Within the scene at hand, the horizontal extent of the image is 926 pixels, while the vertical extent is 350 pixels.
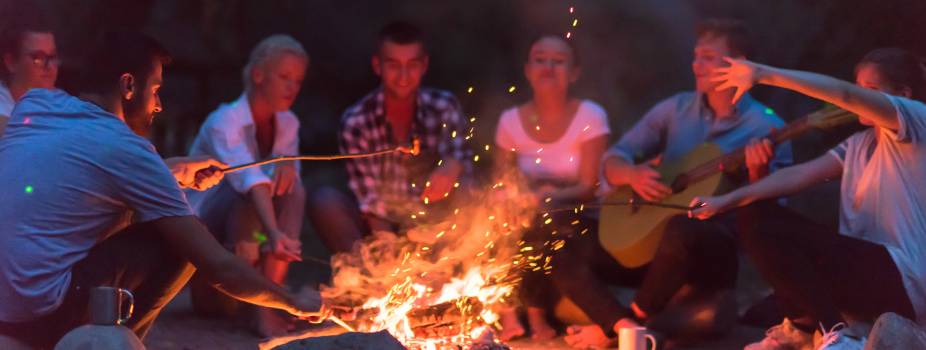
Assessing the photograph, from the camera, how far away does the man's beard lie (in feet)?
14.1

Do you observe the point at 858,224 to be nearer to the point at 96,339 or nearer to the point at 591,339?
the point at 591,339

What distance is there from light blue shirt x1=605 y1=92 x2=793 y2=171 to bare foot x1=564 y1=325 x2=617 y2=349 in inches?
41.7

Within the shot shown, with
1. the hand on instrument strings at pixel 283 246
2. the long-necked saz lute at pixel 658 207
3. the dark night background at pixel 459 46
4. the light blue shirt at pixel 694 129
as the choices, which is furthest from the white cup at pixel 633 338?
the dark night background at pixel 459 46

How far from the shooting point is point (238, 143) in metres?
6.39

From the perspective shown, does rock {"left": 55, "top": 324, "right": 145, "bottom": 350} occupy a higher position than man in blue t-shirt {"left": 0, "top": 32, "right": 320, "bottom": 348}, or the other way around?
man in blue t-shirt {"left": 0, "top": 32, "right": 320, "bottom": 348}

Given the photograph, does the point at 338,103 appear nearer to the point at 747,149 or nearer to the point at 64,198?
the point at 747,149

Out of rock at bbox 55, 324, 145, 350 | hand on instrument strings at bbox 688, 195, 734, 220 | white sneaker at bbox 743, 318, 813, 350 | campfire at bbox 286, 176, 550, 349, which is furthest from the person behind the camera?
hand on instrument strings at bbox 688, 195, 734, 220

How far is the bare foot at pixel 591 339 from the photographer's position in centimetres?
591

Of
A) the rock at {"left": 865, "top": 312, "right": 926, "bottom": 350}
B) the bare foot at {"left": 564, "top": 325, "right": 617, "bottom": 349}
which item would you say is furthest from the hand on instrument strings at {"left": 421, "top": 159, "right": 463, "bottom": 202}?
the rock at {"left": 865, "top": 312, "right": 926, "bottom": 350}

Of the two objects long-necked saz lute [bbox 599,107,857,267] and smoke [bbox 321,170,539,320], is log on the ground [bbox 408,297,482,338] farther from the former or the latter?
long-necked saz lute [bbox 599,107,857,267]

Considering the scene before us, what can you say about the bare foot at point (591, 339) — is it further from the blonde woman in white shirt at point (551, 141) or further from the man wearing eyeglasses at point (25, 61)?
the man wearing eyeglasses at point (25, 61)

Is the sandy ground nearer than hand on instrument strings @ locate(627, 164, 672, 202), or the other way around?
the sandy ground

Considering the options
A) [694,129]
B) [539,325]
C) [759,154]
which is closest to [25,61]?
[539,325]

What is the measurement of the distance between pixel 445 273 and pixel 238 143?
158 centimetres
